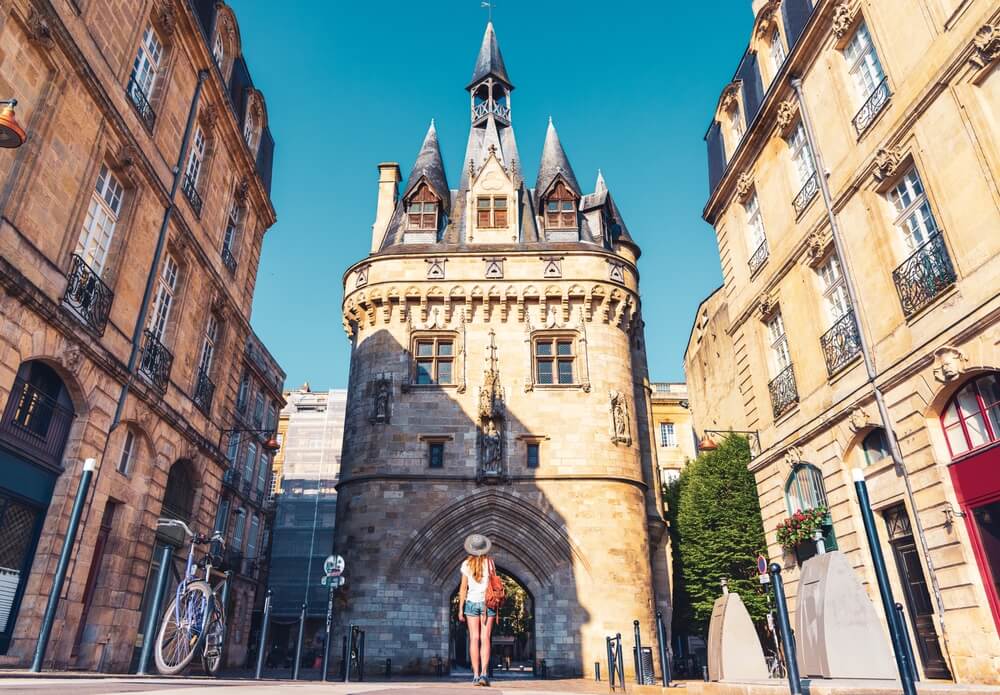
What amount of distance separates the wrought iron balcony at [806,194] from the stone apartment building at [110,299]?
1058cm

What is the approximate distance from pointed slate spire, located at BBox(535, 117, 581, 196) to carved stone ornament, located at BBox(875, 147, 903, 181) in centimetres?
1267

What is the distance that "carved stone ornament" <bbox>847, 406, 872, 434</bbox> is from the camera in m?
9.37

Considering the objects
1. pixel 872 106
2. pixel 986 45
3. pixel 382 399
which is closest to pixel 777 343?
pixel 872 106

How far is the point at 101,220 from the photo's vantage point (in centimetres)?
940

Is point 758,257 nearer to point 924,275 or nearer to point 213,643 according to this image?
point 924,275

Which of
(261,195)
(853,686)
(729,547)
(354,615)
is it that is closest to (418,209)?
(261,195)

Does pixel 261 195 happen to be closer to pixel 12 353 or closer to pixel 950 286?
pixel 12 353

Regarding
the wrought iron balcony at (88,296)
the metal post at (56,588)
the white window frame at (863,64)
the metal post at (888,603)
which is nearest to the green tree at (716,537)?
the white window frame at (863,64)

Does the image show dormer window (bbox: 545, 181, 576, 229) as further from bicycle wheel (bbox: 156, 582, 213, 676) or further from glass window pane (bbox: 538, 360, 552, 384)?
bicycle wheel (bbox: 156, 582, 213, 676)

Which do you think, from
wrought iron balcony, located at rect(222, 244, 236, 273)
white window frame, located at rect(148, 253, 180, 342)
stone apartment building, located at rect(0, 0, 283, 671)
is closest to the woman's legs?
stone apartment building, located at rect(0, 0, 283, 671)

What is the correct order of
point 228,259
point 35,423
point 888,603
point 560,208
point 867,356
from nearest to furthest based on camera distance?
1. point 888,603
2. point 35,423
3. point 867,356
4. point 228,259
5. point 560,208

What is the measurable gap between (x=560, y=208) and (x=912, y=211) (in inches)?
514

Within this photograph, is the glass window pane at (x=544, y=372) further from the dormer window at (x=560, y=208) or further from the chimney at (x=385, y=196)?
the chimney at (x=385, y=196)

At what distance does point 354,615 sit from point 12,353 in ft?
34.7
